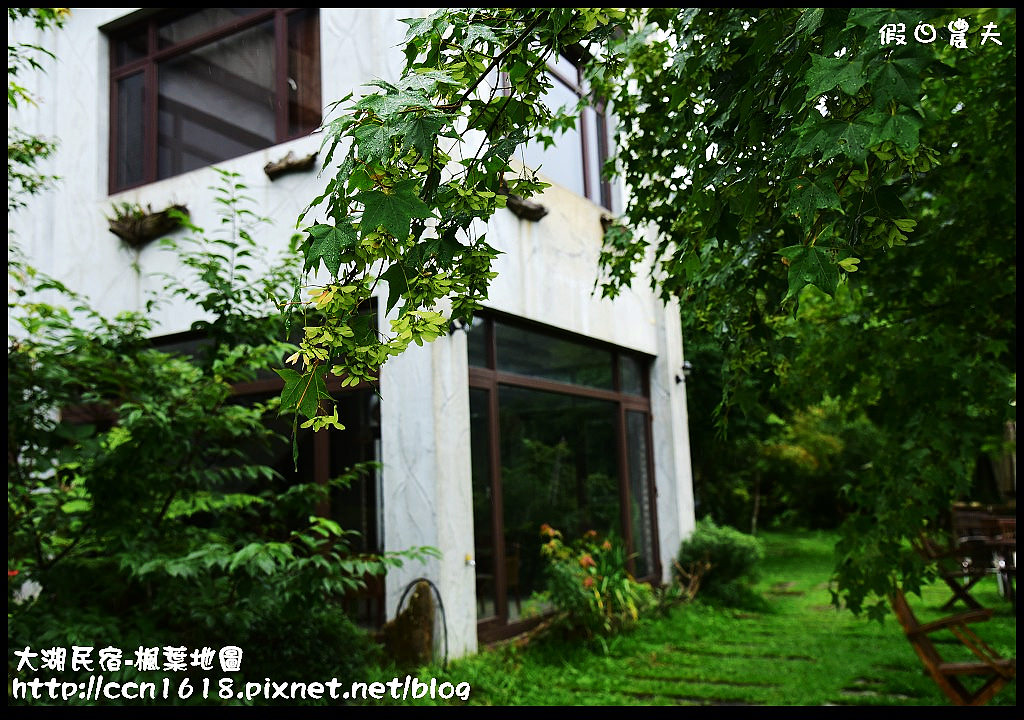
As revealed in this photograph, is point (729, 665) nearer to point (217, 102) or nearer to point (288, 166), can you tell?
point (288, 166)

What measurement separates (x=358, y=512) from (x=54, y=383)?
264 cm

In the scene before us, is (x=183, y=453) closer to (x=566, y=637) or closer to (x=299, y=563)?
(x=299, y=563)

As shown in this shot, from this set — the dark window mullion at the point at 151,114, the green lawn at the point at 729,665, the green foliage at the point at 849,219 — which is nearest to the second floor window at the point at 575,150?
the green foliage at the point at 849,219

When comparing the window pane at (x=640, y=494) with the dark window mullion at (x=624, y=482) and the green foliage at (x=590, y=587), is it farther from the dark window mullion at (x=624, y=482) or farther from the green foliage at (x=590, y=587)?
the green foliage at (x=590, y=587)

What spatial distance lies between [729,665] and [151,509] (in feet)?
14.0

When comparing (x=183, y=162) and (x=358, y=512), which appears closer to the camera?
(x=358, y=512)

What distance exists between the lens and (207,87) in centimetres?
733

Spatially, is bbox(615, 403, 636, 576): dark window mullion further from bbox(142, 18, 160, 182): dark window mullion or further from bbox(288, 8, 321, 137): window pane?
bbox(142, 18, 160, 182): dark window mullion

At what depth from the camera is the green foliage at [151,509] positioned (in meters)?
3.95

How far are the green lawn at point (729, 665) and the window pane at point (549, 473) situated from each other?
760mm

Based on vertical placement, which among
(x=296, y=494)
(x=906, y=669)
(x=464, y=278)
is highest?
(x=464, y=278)

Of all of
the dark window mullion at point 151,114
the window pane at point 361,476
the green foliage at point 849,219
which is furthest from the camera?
the dark window mullion at point 151,114

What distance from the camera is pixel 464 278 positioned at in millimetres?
1925

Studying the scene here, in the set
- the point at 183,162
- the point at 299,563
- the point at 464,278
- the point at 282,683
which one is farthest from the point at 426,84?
the point at 183,162
